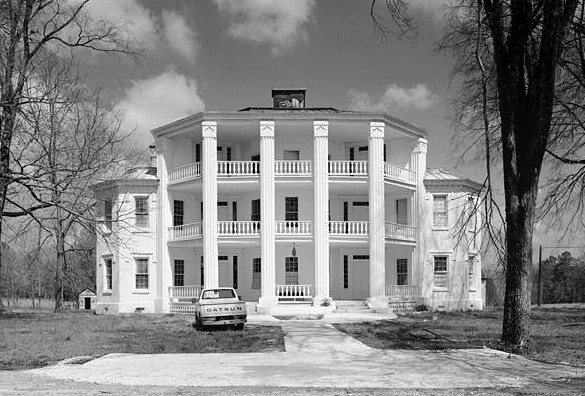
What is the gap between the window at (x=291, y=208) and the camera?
36844mm

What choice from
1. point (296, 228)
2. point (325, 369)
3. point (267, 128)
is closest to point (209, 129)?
point (267, 128)

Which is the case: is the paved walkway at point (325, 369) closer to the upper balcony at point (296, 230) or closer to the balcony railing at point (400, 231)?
the upper balcony at point (296, 230)

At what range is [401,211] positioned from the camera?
39.1 metres

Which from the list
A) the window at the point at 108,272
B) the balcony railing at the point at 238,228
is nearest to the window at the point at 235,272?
the balcony railing at the point at 238,228

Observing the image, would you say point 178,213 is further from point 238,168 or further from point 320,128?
point 320,128

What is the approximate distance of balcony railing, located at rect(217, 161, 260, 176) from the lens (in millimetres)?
35178

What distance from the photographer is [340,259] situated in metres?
37.3

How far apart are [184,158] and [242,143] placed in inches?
140

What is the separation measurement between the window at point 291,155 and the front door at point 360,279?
6751mm

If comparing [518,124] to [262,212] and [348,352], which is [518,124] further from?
[262,212]

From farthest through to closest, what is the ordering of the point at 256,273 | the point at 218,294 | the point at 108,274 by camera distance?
the point at 108,274
the point at 256,273
the point at 218,294

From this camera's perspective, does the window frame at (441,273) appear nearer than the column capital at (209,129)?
No

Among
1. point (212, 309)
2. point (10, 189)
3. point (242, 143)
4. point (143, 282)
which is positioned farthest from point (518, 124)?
point (143, 282)

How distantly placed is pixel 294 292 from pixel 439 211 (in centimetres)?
1027
